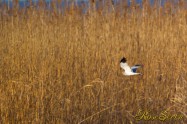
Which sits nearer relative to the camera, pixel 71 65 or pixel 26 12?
pixel 71 65

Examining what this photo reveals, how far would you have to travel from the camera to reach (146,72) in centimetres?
337

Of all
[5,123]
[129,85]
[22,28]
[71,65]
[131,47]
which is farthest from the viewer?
[22,28]

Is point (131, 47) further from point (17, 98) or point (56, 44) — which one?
point (17, 98)

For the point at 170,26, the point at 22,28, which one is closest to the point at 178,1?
the point at 170,26

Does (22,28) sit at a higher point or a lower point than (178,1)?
lower

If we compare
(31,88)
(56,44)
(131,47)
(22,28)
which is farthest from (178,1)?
(31,88)

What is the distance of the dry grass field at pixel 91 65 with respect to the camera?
243 centimetres

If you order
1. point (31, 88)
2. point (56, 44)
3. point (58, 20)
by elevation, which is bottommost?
point (31, 88)

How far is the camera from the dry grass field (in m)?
2.43

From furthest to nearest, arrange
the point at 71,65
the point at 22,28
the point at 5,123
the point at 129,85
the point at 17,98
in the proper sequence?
the point at 22,28, the point at 71,65, the point at 129,85, the point at 17,98, the point at 5,123

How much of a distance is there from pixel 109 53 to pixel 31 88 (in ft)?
3.99

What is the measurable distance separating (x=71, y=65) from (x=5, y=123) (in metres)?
1.29

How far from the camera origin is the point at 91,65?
11.0ft

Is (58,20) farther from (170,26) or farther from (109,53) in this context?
(170,26)
